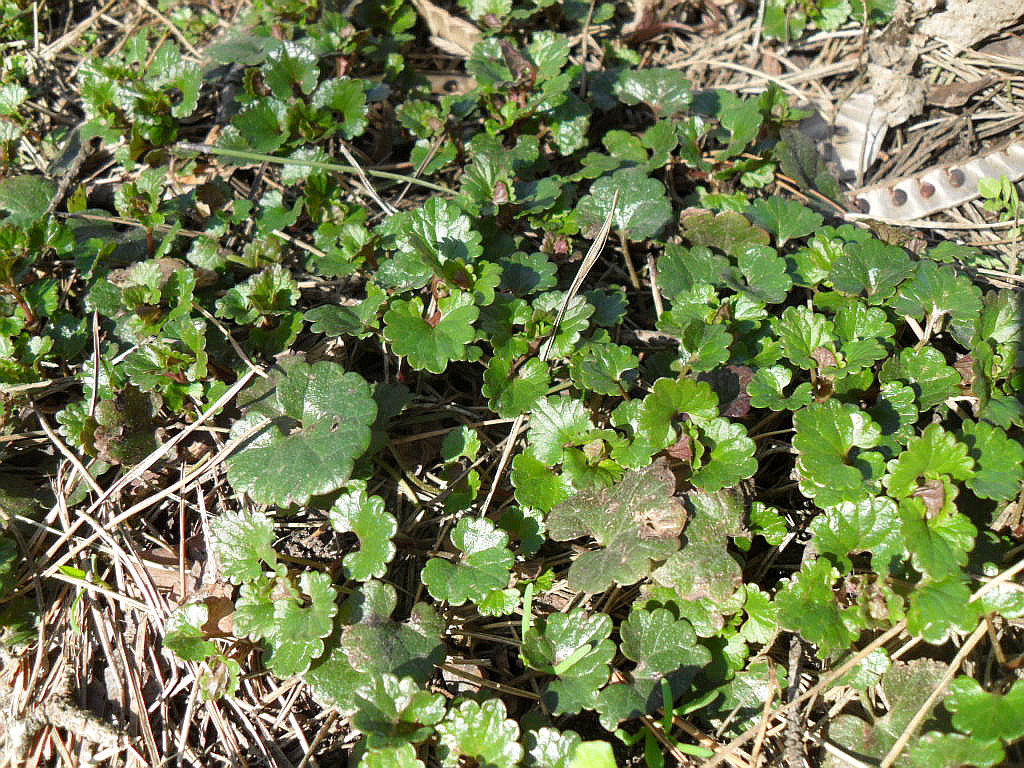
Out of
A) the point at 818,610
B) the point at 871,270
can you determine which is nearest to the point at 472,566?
the point at 818,610

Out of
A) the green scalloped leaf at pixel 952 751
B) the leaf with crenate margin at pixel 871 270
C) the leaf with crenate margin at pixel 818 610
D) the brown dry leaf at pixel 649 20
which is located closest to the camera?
the green scalloped leaf at pixel 952 751

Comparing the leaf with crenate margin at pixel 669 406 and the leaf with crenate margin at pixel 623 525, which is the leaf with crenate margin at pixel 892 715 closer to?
the leaf with crenate margin at pixel 623 525

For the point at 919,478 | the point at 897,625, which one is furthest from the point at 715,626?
the point at 919,478

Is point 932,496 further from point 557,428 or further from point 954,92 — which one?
point 954,92

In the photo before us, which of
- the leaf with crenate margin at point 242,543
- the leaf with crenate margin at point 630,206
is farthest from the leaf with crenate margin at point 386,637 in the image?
the leaf with crenate margin at point 630,206

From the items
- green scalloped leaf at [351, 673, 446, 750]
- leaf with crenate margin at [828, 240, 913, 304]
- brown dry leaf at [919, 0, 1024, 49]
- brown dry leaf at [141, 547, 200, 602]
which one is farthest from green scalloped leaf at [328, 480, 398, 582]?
brown dry leaf at [919, 0, 1024, 49]

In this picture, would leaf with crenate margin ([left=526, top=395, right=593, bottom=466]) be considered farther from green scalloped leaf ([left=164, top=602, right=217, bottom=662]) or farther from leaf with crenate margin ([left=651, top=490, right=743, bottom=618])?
green scalloped leaf ([left=164, top=602, right=217, bottom=662])
